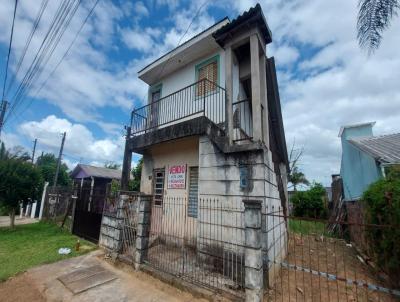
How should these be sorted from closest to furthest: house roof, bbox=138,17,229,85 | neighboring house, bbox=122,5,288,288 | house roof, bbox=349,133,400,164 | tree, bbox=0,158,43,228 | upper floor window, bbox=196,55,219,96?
neighboring house, bbox=122,5,288,288, house roof, bbox=349,133,400,164, house roof, bbox=138,17,229,85, upper floor window, bbox=196,55,219,96, tree, bbox=0,158,43,228

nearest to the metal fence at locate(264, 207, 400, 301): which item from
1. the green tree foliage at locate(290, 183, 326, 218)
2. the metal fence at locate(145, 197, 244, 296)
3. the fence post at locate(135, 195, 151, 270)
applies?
the metal fence at locate(145, 197, 244, 296)

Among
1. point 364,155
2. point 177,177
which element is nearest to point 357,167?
point 364,155

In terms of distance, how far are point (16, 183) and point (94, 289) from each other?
9000mm

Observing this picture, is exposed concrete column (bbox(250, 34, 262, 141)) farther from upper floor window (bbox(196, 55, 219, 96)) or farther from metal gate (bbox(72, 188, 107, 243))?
metal gate (bbox(72, 188, 107, 243))

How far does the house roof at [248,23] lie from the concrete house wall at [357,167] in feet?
19.0

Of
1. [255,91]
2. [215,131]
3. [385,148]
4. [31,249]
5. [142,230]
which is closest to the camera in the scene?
[255,91]

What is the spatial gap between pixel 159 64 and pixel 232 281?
8.26 metres

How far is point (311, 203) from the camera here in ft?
53.4

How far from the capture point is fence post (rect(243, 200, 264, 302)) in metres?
3.47

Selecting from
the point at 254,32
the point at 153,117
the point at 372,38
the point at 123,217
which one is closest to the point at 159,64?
the point at 153,117

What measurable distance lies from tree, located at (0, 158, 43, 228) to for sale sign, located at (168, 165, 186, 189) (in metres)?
8.22

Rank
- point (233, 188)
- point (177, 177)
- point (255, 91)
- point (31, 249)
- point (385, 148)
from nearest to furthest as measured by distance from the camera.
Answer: point (233, 188) → point (255, 91) → point (31, 249) → point (177, 177) → point (385, 148)

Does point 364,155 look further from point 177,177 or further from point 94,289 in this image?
point 94,289

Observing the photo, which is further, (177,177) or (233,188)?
(177,177)
